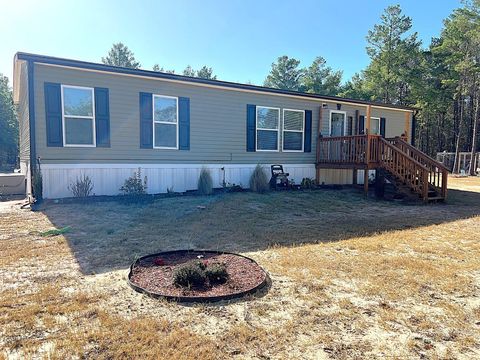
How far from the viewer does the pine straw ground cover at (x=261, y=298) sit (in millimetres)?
2277

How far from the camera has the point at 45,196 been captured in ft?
26.2

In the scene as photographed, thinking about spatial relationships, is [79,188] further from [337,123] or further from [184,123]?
[337,123]

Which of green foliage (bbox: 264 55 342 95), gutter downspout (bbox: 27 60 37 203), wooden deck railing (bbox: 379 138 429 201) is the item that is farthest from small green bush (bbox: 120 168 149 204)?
green foliage (bbox: 264 55 342 95)

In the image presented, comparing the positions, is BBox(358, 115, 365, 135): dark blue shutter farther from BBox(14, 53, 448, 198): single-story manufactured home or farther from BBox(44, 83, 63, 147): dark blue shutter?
BBox(44, 83, 63, 147): dark blue shutter

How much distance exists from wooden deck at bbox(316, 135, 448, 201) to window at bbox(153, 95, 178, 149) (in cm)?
547

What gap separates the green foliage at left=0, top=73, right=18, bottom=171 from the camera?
29.8 metres

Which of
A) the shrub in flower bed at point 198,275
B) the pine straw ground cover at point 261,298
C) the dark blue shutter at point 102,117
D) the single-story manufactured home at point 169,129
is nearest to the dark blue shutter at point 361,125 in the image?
the single-story manufactured home at point 169,129

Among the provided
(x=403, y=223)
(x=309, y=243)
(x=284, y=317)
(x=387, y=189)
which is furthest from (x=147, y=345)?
(x=387, y=189)

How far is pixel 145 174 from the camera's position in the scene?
9.22m

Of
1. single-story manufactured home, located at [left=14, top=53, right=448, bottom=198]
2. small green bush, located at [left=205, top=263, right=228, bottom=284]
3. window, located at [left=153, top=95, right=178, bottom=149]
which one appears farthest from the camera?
window, located at [left=153, top=95, right=178, bottom=149]

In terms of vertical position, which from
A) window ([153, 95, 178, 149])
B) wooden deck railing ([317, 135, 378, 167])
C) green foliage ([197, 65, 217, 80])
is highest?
green foliage ([197, 65, 217, 80])

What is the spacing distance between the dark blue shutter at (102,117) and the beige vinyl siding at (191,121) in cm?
11

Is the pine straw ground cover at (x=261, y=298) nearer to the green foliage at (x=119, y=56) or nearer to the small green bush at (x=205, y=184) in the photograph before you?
the small green bush at (x=205, y=184)

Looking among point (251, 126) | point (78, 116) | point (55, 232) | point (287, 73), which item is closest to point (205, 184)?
point (251, 126)
